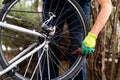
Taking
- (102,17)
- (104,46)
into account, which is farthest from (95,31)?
(104,46)

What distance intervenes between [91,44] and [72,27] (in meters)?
0.41

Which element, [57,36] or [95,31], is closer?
[95,31]

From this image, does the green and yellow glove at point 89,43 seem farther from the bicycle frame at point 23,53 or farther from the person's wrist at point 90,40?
the bicycle frame at point 23,53

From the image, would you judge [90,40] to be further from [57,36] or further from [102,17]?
[57,36]

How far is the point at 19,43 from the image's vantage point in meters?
3.96

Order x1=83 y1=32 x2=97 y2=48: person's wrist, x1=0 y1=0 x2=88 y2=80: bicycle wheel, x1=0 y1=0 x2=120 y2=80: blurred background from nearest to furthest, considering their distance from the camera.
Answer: x1=83 y1=32 x2=97 y2=48: person's wrist → x1=0 y1=0 x2=88 y2=80: bicycle wheel → x1=0 y1=0 x2=120 y2=80: blurred background

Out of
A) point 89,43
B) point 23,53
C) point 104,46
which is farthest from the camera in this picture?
point 104,46

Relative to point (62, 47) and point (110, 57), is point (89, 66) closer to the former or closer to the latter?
point (110, 57)

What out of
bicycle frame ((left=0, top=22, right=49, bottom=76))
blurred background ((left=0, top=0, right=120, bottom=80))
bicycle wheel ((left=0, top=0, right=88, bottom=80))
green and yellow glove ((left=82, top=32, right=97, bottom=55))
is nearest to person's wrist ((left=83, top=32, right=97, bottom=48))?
green and yellow glove ((left=82, top=32, right=97, bottom=55))

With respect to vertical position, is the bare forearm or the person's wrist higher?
the bare forearm

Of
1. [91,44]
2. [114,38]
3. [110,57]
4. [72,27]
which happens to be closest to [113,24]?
[114,38]

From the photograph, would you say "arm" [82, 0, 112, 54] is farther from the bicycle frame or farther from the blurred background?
the blurred background

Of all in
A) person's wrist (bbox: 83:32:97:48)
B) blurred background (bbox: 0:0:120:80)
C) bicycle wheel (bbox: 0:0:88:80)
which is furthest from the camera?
blurred background (bbox: 0:0:120:80)

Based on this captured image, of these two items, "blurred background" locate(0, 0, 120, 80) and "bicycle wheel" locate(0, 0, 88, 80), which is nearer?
"bicycle wheel" locate(0, 0, 88, 80)
